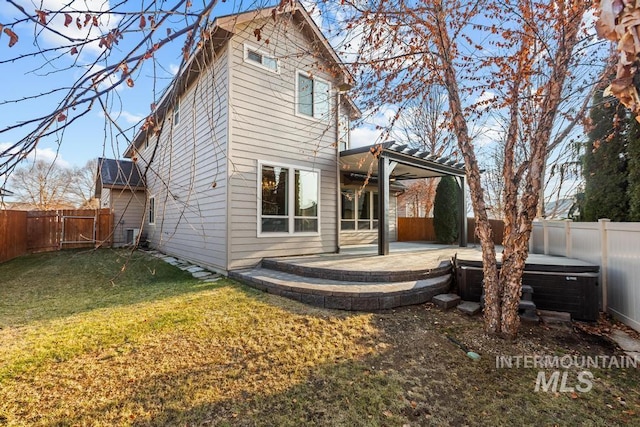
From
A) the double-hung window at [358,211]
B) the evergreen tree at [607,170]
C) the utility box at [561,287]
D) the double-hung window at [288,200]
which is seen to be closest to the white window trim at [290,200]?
the double-hung window at [288,200]

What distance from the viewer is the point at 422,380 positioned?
2793 millimetres

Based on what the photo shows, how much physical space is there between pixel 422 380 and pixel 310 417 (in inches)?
46.1

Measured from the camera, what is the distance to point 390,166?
7.96 m

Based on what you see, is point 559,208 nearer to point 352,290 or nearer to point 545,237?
point 545,237

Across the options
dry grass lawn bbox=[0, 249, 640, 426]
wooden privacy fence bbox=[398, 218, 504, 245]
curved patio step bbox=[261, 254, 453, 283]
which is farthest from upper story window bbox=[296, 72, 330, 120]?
wooden privacy fence bbox=[398, 218, 504, 245]

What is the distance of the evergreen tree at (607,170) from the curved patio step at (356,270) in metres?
4.04

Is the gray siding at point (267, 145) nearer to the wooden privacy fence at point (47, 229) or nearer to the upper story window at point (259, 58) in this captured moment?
the upper story window at point (259, 58)

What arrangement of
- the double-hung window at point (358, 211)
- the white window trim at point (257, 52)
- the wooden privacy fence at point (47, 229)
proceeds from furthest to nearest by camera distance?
the double-hung window at point (358, 211), the wooden privacy fence at point (47, 229), the white window trim at point (257, 52)

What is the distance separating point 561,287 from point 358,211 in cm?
733

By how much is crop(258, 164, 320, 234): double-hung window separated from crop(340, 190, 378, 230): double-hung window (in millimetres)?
2947

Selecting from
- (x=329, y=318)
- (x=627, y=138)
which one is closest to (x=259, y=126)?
(x=329, y=318)

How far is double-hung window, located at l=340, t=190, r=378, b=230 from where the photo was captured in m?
10.8

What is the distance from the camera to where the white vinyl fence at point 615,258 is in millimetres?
4047

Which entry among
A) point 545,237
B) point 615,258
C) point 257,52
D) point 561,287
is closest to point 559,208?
point 545,237
